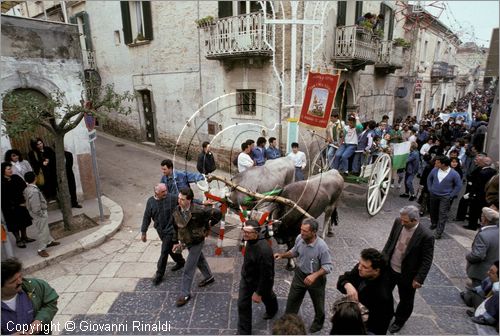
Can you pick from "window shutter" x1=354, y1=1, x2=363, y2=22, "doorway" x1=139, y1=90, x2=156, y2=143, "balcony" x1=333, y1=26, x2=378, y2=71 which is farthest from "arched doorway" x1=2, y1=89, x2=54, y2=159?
"window shutter" x1=354, y1=1, x2=363, y2=22

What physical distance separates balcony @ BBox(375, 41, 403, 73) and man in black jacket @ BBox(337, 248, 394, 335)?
39.4ft

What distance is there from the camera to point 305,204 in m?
5.62

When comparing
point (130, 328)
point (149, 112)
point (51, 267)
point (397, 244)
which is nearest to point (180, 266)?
point (130, 328)

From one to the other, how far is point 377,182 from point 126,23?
41.3 feet

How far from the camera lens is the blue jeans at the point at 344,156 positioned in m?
7.30

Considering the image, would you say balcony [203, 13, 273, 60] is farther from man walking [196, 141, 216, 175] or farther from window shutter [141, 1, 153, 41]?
man walking [196, 141, 216, 175]

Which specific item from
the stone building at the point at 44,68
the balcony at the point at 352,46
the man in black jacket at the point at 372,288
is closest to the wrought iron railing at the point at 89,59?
the stone building at the point at 44,68

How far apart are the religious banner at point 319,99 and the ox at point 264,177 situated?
4.49 feet

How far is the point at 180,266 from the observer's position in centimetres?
550

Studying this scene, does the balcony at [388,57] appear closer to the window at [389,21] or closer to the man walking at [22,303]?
the window at [389,21]

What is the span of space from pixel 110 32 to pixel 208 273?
1433cm

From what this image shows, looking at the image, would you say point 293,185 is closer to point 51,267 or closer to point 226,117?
point 51,267

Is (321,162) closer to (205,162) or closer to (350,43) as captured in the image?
(205,162)

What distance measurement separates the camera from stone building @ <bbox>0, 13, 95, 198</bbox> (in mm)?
6809
